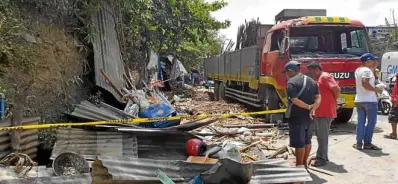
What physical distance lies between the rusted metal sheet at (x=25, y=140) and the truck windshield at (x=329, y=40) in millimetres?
6170

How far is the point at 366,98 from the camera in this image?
23.8 feet

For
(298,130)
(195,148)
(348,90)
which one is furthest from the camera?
(348,90)

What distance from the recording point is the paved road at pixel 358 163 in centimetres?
577

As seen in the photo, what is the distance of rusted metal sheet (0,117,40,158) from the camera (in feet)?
16.8

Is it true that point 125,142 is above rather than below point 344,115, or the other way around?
above

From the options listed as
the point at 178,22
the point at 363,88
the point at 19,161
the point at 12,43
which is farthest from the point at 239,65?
the point at 19,161

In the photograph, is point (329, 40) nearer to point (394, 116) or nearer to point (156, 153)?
point (394, 116)

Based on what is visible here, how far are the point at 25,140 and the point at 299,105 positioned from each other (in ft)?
12.2

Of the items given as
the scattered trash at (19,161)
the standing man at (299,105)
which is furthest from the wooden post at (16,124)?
the standing man at (299,105)

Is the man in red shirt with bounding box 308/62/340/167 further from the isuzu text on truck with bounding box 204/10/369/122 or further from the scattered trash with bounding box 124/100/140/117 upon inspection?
the scattered trash with bounding box 124/100/140/117

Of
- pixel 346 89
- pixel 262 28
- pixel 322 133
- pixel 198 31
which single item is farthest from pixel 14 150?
pixel 198 31

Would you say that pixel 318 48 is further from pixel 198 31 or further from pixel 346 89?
pixel 198 31

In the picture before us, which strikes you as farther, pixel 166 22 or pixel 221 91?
pixel 221 91

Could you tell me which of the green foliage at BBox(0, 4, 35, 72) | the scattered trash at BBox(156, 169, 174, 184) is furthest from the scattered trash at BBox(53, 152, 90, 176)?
the green foliage at BBox(0, 4, 35, 72)
